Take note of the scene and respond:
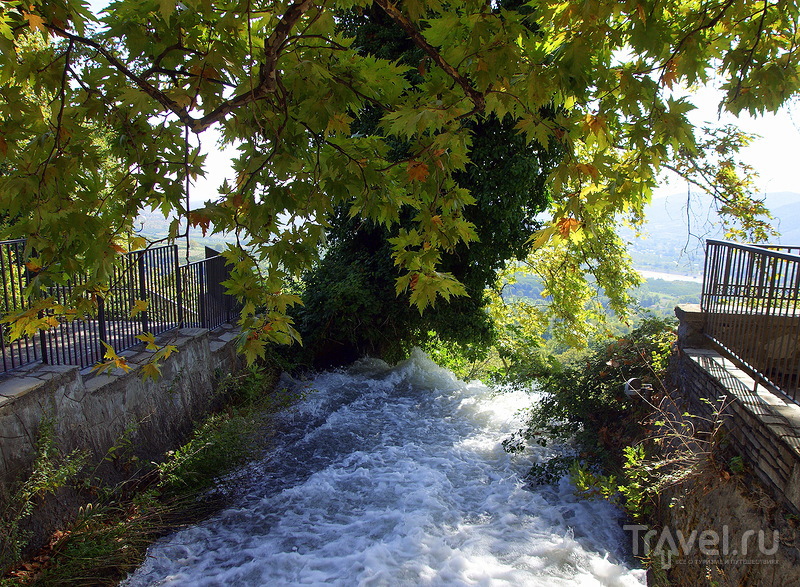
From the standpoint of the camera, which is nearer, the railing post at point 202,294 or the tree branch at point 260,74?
the tree branch at point 260,74

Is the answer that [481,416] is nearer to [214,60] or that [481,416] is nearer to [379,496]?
[379,496]

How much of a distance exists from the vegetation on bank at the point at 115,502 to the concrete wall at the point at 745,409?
4901mm

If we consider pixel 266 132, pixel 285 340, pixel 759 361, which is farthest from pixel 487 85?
pixel 759 361

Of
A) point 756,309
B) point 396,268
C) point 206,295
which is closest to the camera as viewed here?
point 756,309

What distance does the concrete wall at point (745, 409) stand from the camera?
3.35 m

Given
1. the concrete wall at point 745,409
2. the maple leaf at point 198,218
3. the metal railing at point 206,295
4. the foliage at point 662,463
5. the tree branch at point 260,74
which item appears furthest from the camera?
the metal railing at point 206,295

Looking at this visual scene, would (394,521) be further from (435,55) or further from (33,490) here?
(435,55)

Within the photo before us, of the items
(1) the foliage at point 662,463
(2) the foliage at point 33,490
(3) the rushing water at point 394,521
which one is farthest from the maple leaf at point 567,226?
(2) the foliage at point 33,490

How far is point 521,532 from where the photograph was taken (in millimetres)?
5434

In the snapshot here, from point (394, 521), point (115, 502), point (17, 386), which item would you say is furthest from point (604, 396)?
point (17, 386)

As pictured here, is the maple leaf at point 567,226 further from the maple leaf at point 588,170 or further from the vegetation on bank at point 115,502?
the vegetation on bank at point 115,502

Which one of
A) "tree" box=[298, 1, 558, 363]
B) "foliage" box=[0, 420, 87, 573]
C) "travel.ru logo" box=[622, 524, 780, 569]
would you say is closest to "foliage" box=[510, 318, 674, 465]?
"travel.ru logo" box=[622, 524, 780, 569]

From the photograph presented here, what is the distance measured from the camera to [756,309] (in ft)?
14.9

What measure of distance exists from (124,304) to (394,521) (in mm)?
4003
